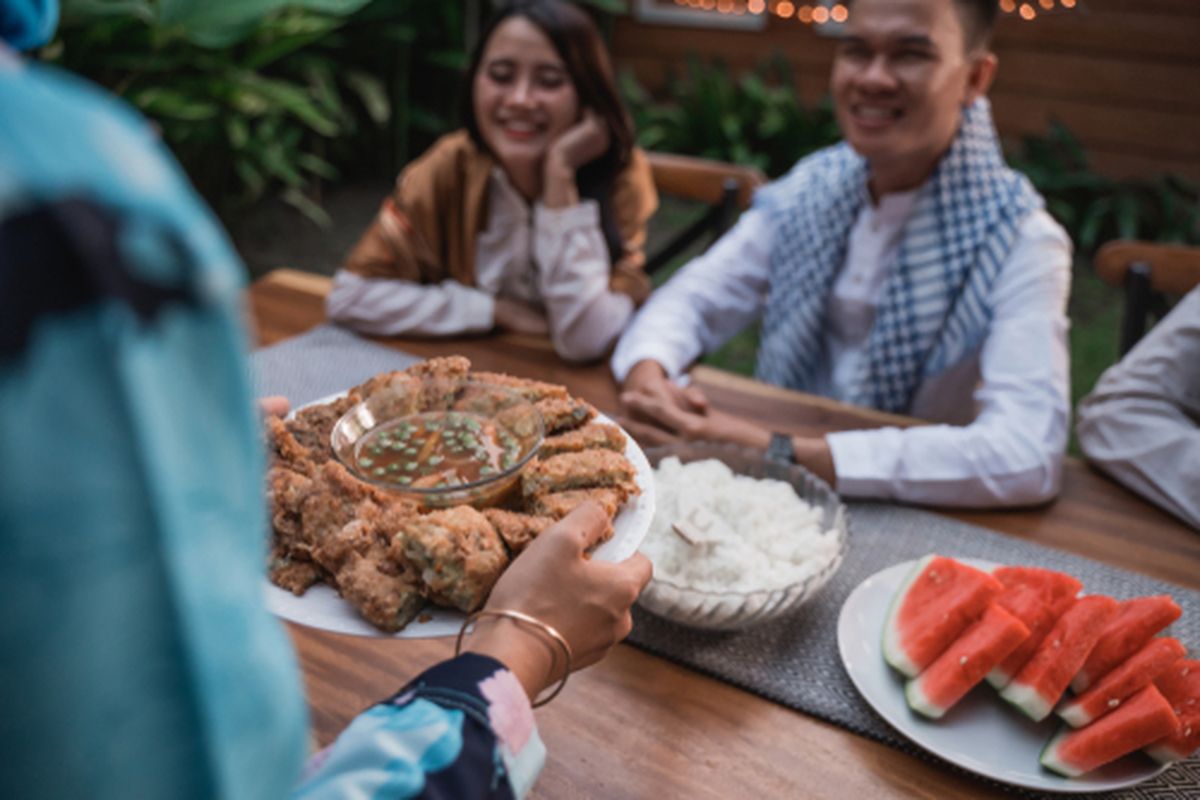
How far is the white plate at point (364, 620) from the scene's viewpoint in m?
1.00

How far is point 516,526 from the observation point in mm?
1101

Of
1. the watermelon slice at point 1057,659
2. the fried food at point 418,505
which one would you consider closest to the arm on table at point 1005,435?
the watermelon slice at point 1057,659

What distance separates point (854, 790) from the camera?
45.8 inches

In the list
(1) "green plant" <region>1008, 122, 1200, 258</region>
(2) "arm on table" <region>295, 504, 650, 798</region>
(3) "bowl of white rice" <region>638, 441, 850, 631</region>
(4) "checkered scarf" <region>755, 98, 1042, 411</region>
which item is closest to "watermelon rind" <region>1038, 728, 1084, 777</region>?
(3) "bowl of white rice" <region>638, 441, 850, 631</region>

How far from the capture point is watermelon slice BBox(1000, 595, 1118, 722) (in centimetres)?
122

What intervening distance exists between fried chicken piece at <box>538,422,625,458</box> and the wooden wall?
19.8 ft

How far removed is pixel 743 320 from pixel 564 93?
0.87 meters

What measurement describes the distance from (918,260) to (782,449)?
0.81 metres

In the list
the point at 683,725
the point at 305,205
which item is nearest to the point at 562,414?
the point at 683,725

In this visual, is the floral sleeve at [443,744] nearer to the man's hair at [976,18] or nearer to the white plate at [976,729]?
the white plate at [976,729]

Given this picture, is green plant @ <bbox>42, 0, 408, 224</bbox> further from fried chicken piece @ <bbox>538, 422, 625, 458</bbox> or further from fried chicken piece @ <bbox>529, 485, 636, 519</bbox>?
fried chicken piece @ <bbox>529, 485, 636, 519</bbox>

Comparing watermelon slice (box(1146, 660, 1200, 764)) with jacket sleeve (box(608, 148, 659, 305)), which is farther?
jacket sleeve (box(608, 148, 659, 305))

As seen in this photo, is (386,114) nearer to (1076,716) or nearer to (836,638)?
(836,638)

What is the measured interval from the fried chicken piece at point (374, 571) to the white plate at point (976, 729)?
2.22 ft
